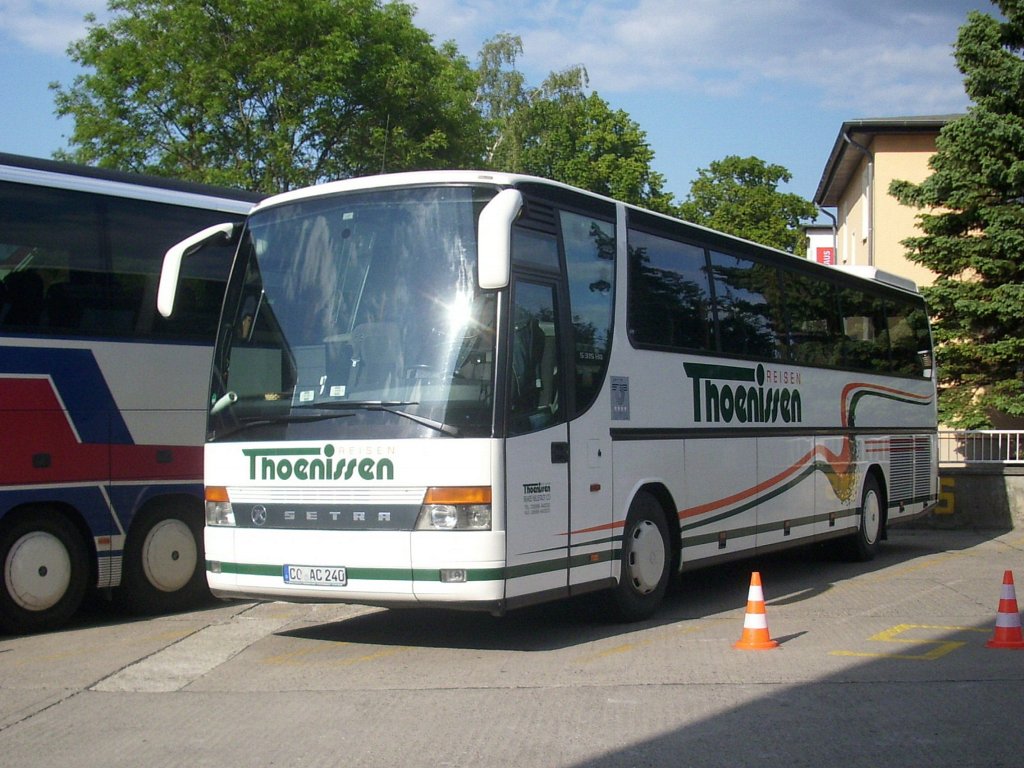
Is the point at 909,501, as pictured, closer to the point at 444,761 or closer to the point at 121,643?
the point at 121,643

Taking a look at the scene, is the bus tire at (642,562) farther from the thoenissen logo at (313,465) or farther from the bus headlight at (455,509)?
the thoenissen logo at (313,465)

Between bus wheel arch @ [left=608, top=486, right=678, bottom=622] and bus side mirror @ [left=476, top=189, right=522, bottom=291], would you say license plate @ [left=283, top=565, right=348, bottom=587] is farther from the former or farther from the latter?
bus wheel arch @ [left=608, top=486, right=678, bottom=622]

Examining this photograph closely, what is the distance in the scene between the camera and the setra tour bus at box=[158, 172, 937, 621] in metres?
8.30

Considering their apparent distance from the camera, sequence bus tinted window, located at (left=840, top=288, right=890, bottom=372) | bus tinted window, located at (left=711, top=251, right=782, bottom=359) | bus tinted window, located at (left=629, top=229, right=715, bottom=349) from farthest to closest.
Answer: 1. bus tinted window, located at (left=840, top=288, right=890, bottom=372)
2. bus tinted window, located at (left=711, top=251, right=782, bottom=359)
3. bus tinted window, located at (left=629, top=229, right=715, bottom=349)

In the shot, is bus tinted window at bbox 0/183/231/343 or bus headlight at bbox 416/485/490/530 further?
bus tinted window at bbox 0/183/231/343

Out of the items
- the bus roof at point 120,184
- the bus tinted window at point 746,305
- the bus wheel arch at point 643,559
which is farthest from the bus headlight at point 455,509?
the bus tinted window at point 746,305

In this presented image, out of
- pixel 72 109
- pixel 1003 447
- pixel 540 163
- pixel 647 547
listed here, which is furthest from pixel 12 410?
pixel 540 163

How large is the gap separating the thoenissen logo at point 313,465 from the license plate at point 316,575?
621mm

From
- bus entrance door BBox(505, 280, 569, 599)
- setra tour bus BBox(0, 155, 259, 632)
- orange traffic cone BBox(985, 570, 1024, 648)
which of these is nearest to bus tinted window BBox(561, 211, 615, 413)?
bus entrance door BBox(505, 280, 569, 599)

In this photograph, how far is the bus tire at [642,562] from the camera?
392 inches

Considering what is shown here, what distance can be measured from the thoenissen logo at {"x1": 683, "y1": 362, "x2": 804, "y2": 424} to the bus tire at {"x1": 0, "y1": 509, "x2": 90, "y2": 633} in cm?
553

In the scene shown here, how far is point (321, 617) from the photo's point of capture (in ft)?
36.3

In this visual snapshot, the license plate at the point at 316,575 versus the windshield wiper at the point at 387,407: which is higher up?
the windshield wiper at the point at 387,407

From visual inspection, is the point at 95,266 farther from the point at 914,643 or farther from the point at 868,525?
the point at 868,525
